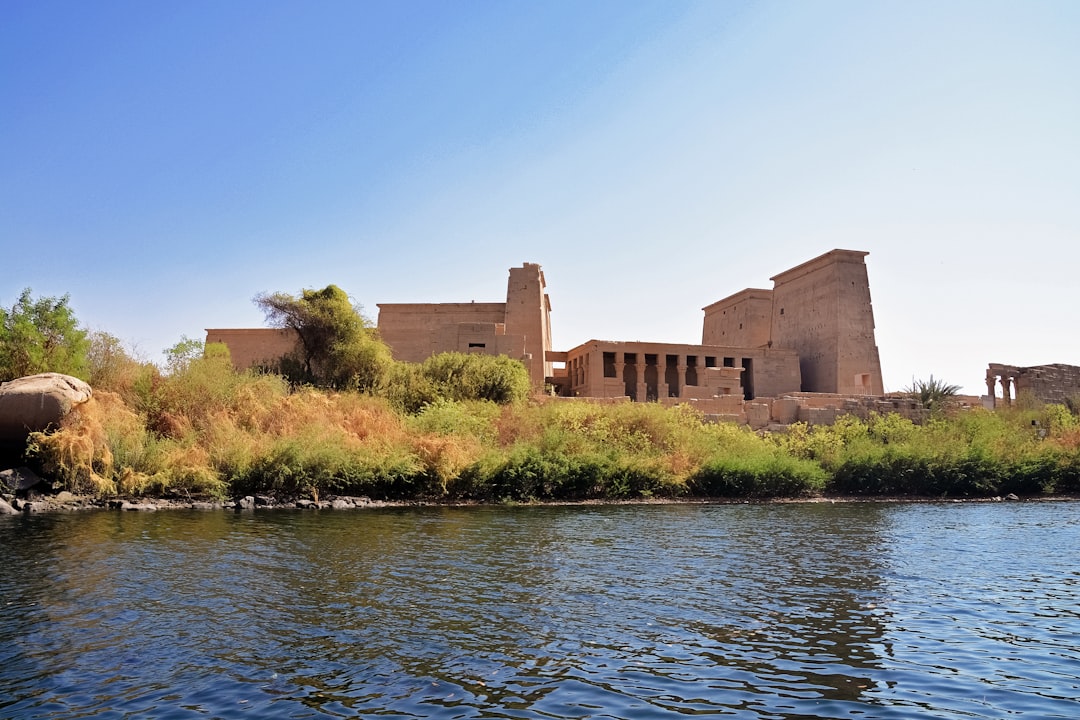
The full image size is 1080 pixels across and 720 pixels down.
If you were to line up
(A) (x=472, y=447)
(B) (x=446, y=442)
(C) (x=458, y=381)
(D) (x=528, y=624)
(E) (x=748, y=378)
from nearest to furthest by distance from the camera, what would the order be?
(D) (x=528, y=624), (B) (x=446, y=442), (A) (x=472, y=447), (C) (x=458, y=381), (E) (x=748, y=378)

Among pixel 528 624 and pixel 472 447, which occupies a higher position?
pixel 472 447

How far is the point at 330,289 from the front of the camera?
89.0 ft

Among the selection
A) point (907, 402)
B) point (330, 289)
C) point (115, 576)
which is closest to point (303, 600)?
point (115, 576)

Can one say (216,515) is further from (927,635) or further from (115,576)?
(927,635)

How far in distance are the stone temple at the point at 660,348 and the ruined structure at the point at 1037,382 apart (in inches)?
160

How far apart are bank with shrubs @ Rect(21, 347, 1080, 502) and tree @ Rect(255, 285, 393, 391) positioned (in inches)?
31.9

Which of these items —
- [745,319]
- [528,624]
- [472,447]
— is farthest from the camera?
[745,319]

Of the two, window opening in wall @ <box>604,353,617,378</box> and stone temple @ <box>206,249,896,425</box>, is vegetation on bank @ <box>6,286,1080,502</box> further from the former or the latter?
window opening in wall @ <box>604,353,617,378</box>

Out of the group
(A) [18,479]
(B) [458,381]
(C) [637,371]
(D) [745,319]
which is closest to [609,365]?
(C) [637,371]

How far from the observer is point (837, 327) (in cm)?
3259

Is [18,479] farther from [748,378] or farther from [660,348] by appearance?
[748,378]

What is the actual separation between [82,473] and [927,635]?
1576cm

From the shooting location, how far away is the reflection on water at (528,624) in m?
5.48

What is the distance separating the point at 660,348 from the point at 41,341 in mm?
20729
